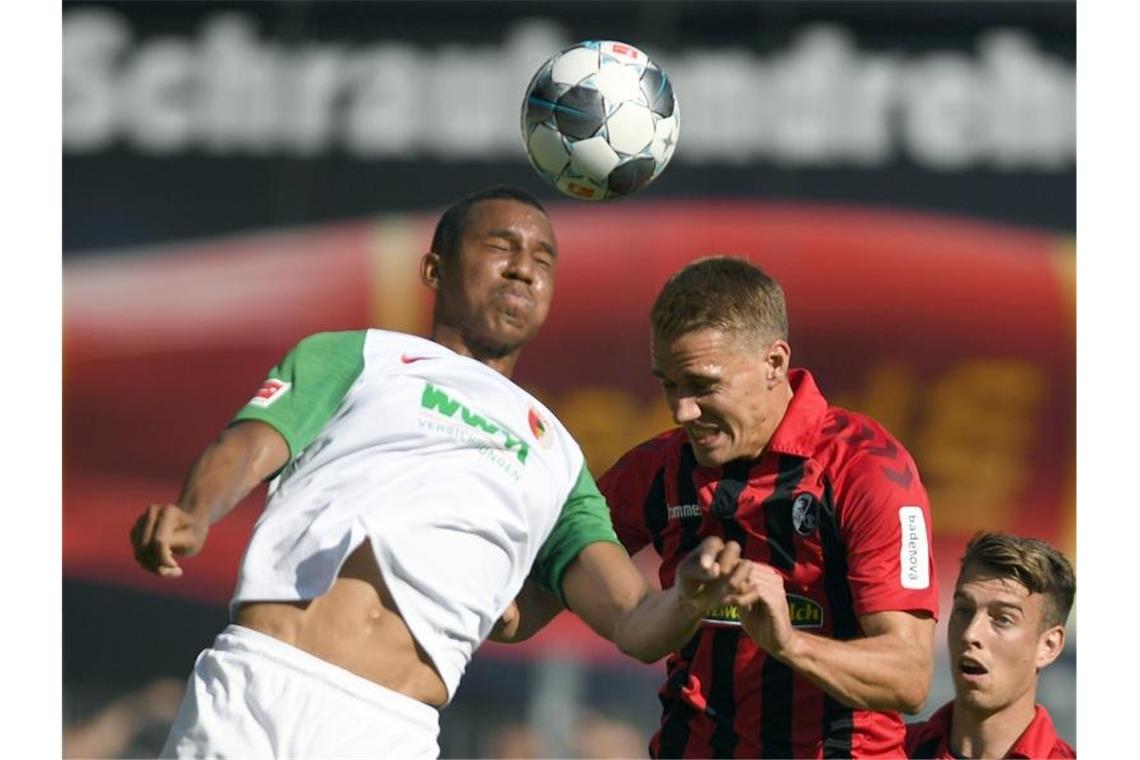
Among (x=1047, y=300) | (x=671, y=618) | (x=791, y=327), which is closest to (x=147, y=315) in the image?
(x=791, y=327)

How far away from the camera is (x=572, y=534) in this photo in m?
4.34

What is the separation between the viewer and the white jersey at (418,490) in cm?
402

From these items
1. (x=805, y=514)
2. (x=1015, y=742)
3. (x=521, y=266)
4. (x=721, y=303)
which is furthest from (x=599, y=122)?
(x=1015, y=742)

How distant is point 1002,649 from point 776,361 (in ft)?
4.12

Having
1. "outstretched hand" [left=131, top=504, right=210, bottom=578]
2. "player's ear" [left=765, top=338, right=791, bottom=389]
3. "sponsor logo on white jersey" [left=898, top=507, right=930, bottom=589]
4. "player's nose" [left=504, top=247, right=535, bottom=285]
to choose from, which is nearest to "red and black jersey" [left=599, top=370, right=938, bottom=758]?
"sponsor logo on white jersey" [left=898, top=507, right=930, bottom=589]

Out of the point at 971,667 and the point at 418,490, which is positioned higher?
the point at 418,490

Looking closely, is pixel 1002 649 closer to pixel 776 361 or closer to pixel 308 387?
pixel 776 361

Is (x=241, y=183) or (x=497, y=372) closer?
(x=497, y=372)

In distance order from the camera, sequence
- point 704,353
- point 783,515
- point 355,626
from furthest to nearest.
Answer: point 783,515, point 704,353, point 355,626

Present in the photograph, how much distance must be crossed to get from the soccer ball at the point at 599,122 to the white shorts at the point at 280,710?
2196 millimetres

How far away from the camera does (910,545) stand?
14.5ft

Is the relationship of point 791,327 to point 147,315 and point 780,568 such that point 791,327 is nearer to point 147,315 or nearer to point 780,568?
point 147,315

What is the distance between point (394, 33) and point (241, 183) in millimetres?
1242

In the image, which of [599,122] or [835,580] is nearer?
[835,580]
